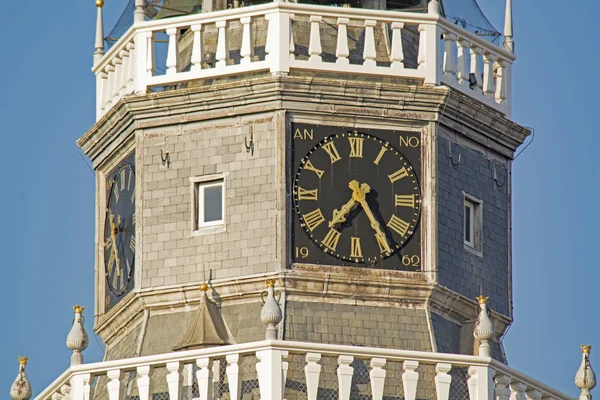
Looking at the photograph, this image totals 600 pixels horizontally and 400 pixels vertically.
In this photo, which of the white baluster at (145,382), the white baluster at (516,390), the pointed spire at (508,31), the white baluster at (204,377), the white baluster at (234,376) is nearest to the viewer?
the white baluster at (234,376)

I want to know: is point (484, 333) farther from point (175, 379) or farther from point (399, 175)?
point (175, 379)

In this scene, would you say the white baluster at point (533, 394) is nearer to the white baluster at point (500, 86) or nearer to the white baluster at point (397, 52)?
the white baluster at point (397, 52)

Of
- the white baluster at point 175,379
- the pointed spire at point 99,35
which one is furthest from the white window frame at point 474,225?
the pointed spire at point 99,35

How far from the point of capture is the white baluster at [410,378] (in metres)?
40.5

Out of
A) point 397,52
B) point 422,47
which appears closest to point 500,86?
point 422,47

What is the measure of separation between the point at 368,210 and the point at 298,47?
7.84 feet

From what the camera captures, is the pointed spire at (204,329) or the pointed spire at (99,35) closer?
the pointed spire at (204,329)

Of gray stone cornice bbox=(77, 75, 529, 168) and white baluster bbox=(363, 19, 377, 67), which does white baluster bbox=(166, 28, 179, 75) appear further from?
white baluster bbox=(363, 19, 377, 67)

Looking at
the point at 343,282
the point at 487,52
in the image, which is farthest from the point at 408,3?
the point at 343,282

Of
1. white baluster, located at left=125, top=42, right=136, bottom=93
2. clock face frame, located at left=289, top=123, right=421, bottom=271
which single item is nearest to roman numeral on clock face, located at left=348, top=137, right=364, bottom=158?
clock face frame, located at left=289, top=123, right=421, bottom=271

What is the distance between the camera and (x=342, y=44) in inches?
1698

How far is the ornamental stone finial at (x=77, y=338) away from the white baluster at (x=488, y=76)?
6506 mm

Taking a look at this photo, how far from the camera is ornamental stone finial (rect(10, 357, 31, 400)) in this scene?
41.5 metres

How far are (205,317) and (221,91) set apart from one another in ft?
10.3
